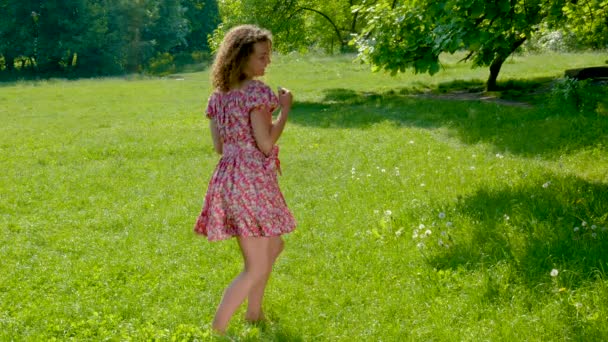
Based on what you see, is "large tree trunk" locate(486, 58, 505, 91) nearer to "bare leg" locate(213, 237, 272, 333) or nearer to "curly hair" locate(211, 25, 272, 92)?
"curly hair" locate(211, 25, 272, 92)

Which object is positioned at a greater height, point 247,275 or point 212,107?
point 212,107

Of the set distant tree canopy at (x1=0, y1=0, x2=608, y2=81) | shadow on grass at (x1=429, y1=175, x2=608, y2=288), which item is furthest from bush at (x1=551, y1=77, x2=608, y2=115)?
shadow on grass at (x1=429, y1=175, x2=608, y2=288)

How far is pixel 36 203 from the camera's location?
1149cm

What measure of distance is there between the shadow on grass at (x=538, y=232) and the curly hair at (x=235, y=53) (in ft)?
9.32

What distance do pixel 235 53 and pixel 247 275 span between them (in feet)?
5.31

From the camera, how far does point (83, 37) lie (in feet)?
229

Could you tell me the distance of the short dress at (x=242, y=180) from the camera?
191 inches

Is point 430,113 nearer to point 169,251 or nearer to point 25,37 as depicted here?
point 169,251

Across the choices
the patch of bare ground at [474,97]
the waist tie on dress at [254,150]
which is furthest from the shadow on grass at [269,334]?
the patch of bare ground at [474,97]

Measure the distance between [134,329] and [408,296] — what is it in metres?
2.40

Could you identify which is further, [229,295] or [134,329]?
[134,329]

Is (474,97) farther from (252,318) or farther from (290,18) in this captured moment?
(252,318)

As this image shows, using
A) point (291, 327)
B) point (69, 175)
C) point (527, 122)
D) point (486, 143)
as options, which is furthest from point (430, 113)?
point (291, 327)

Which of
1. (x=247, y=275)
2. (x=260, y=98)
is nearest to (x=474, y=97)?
(x=260, y=98)
